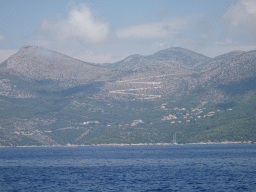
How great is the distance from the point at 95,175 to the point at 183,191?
3104 cm

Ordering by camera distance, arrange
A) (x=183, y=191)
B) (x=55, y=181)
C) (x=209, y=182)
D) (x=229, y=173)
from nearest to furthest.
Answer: (x=183, y=191) → (x=209, y=182) → (x=55, y=181) → (x=229, y=173)

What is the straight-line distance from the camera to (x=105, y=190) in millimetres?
72125

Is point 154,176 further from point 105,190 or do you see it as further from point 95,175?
point 105,190

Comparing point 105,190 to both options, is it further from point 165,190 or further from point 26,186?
point 26,186

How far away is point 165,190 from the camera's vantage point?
232 ft

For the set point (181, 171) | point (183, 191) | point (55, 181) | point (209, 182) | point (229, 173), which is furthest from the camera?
point (181, 171)

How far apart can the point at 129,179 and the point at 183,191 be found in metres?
19.2

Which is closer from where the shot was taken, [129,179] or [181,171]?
[129,179]

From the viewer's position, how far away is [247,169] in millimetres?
97250

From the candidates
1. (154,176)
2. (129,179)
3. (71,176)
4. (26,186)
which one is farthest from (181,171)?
(26,186)

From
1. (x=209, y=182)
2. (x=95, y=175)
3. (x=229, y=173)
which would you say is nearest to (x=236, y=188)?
(x=209, y=182)

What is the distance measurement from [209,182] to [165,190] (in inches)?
484

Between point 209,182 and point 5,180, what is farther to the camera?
point 5,180

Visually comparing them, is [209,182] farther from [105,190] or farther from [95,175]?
[95,175]
